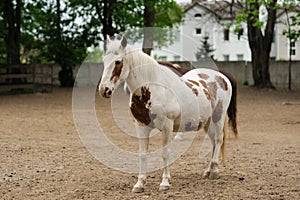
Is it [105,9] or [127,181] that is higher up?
[105,9]

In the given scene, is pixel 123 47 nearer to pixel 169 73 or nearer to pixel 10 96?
pixel 169 73

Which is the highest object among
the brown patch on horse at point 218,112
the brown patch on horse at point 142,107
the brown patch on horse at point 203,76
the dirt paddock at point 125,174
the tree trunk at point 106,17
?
the tree trunk at point 106,17

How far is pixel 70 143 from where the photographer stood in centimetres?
1012

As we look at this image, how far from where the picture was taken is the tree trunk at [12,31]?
84.0ft

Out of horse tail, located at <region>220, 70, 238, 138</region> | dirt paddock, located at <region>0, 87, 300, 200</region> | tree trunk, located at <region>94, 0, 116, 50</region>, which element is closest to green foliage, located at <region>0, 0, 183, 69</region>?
tree trunk, located at <region>94, 0, 116, 50</region>

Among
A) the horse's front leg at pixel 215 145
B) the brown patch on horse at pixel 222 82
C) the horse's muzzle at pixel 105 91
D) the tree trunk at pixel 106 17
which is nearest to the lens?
the horse's muzzle at pixel 105 91

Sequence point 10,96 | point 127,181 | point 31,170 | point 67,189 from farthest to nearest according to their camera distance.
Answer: point 10,96
point 31,170
point 127,181
point 67,189

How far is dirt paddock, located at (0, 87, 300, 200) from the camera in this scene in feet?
19.3

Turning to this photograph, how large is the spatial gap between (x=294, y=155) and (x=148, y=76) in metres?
3.75

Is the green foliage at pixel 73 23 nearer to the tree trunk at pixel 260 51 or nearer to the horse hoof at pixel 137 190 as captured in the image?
the tree trunk at pixel 260 51

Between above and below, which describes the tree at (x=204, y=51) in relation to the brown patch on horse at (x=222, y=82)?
above

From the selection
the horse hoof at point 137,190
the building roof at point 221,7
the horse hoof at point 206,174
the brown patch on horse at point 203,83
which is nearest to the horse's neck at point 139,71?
the brown patch on horse at point 203,83

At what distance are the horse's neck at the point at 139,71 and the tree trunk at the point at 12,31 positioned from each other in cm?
2084

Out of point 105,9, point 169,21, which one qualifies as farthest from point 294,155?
point 169,21
